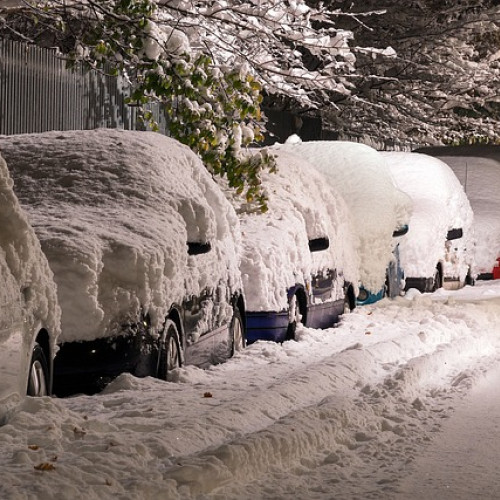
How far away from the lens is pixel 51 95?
16750 mm

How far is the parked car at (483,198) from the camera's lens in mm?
21625

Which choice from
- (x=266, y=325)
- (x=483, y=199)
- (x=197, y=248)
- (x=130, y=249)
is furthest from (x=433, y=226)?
(x=130, y=249)

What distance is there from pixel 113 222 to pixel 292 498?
3.25m

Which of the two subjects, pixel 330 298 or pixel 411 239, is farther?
pixel 411 239

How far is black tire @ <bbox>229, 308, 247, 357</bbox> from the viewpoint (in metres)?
11.1

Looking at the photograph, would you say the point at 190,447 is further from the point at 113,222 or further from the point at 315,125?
the point at 315,125

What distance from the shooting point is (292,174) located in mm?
13852

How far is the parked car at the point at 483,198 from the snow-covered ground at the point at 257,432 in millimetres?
10581

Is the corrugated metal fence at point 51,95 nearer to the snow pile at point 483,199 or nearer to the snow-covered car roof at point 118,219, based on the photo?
the snow-covered car roof at point 118,219

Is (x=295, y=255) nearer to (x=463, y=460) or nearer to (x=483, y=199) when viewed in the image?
(x=463, y=460)

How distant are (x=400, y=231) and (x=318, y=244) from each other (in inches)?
136

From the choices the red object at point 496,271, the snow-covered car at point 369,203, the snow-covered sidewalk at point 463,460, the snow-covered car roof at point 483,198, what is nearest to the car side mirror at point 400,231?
the snow-covered car at point 369,203

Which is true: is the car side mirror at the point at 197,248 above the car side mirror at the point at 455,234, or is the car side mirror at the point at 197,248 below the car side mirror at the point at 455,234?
above

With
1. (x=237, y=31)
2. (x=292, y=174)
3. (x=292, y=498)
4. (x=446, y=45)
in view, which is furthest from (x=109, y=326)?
(x=446, y=45)
